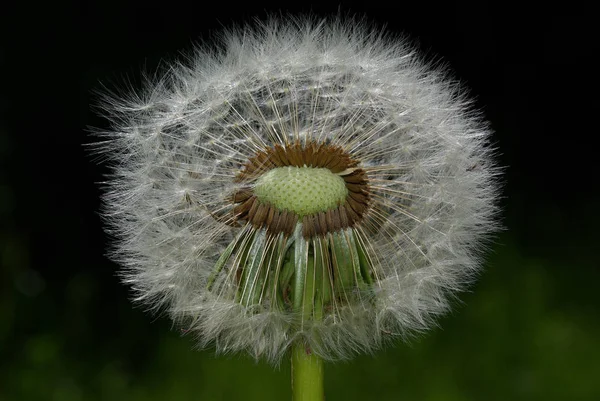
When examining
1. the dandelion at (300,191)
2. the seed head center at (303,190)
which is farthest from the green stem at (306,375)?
the seed head center at (303,190)

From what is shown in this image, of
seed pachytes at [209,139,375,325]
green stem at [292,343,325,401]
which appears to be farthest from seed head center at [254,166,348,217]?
green stem at [292,343,325,401]

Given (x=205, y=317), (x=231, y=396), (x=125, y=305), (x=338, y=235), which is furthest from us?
(x=125, y=305)

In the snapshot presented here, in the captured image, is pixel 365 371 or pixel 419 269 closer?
pixel 419 269

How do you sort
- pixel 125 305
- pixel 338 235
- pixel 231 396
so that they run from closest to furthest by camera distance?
pixel 338 235 < pixel 231 396 < pixel 125 305

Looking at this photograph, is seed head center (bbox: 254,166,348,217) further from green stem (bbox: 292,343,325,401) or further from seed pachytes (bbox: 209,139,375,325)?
green stem (bbox: 292,343,325,401)

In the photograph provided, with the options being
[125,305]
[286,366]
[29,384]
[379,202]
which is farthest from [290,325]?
[125,305]

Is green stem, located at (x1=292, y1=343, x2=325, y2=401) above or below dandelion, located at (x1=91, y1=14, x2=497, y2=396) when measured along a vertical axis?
below

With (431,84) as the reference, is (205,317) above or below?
below

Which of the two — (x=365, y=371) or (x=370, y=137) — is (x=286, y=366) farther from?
(x=370, y=137)
